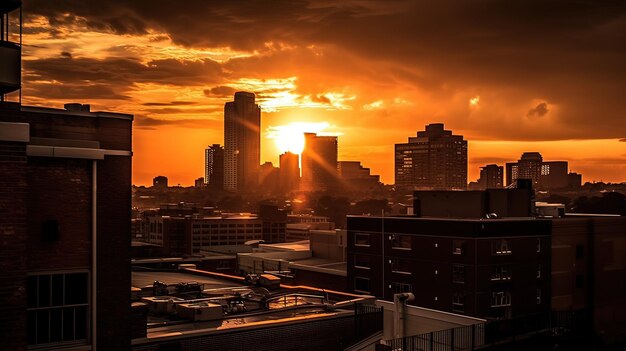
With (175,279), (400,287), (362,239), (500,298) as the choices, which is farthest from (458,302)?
(175,279)

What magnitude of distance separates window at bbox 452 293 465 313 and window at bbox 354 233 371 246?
11606 mm

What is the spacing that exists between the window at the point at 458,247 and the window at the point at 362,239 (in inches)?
410

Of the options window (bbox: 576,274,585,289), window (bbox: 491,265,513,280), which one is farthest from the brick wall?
window (bbox: 576,274,585,289)

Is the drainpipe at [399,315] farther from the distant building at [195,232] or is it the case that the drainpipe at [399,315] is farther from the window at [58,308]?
the distant building at [195,232]

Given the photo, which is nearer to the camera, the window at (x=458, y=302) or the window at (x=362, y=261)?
the window at (x=458, y=302)

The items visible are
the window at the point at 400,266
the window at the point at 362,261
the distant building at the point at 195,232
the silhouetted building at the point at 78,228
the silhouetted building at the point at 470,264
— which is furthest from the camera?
the distant building at the point at 195,232

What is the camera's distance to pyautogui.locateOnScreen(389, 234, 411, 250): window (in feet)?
203

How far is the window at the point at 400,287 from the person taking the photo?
200 feet

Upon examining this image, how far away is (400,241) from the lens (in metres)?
62.5

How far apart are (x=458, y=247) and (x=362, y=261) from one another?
1193 cm

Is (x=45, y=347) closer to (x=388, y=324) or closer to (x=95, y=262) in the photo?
(x=95, y=262)

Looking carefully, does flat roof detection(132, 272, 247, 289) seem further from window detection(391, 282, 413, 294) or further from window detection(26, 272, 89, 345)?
window detection(26, 272, 89, 345)

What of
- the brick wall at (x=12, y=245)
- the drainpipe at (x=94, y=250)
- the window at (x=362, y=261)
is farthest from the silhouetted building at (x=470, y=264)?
the brick wall at (x=12, y=245)

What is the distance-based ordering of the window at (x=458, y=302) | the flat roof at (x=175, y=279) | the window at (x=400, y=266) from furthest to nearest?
1. the window at (x=400, y=266)
2. the window at (x=458, y=302)
3. the flat roof at (x=175, y=279)
